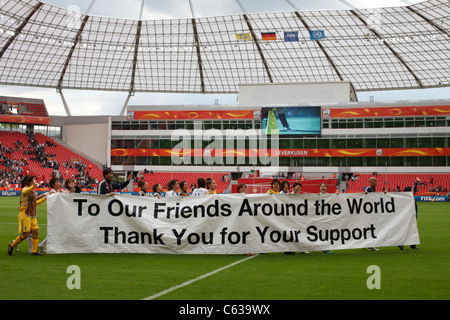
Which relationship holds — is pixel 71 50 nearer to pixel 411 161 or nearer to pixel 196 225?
pixel 411 161

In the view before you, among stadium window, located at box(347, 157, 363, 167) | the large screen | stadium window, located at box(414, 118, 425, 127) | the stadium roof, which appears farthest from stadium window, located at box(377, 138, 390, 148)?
the stadium roof

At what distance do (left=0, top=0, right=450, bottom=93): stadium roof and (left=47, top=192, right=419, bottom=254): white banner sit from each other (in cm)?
4811

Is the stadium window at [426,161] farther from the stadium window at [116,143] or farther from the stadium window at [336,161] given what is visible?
the stadium window at [116,143]

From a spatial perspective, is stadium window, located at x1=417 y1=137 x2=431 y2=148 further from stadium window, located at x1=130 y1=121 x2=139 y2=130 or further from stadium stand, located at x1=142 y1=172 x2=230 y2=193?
stadium window, located at x1=130 y1=121 x2=139 y2=130

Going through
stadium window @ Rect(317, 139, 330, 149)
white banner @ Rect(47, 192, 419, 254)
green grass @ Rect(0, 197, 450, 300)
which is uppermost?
stadium window @ Rect(317, 139, 330, 149)

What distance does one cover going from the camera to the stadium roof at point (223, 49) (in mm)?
57719

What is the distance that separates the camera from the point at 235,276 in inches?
351

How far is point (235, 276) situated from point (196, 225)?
285cm

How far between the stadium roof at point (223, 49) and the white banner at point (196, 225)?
4811 cm

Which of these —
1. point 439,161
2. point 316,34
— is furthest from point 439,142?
point 316,34

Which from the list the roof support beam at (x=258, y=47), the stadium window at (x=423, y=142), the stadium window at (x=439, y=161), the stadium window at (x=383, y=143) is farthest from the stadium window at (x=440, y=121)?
the roof support beam at (x=258, y=47)

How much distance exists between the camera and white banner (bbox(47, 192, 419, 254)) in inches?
454

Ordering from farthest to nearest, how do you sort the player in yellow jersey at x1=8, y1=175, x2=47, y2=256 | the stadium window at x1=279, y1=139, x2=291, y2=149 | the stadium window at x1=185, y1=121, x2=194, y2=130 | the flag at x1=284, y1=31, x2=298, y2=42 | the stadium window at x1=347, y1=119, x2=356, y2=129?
the stadium window at x1=185, y1=121, x2=194, y2=130 < the stadium window at x1=279, y1=139, x2=291, y2=149 < the stadium window at x1=347, y1=119, x2=356, y2=129 < the flag at x1=284, y1=31, x2=298, y2=42 < the player in yellow jersey at x1=8, y1=175, x2=47, y2=256

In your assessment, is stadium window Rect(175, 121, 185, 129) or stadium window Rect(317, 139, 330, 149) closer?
stadium window Rect(317, 139, 330, 149)
